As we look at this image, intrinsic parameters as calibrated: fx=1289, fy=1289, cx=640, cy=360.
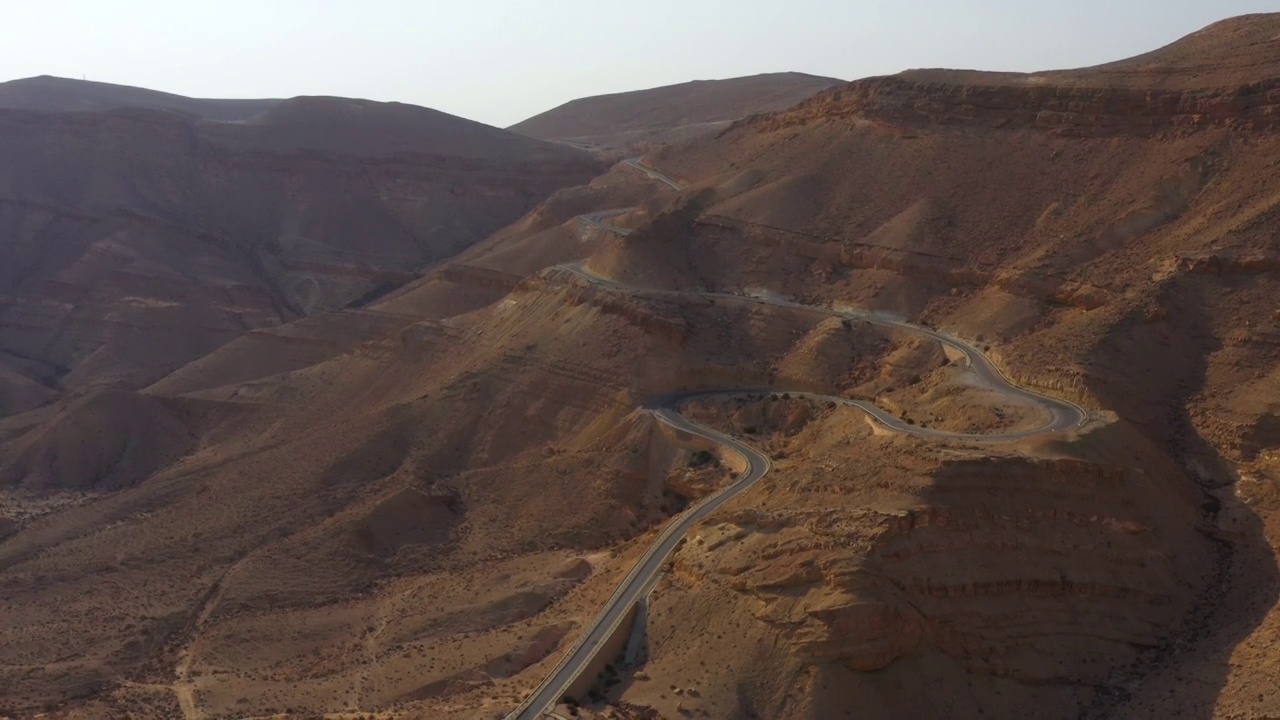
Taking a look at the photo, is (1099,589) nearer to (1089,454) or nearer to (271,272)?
(1089,454)

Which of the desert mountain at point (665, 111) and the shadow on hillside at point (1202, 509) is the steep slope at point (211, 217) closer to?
the desert mountain at point (665, 111)

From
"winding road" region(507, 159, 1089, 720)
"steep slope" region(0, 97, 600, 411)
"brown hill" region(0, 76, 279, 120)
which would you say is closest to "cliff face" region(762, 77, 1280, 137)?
"winding road" region(507, 159, 1089, 720)

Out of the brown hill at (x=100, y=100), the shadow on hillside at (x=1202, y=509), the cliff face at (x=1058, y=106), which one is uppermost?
the brown hill at (x=100, y=100)

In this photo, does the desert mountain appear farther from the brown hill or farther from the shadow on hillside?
the shadow on hillside

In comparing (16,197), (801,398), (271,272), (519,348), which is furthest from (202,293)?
(801,398)

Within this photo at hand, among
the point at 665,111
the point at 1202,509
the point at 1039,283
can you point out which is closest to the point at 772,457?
the point at 1039,283

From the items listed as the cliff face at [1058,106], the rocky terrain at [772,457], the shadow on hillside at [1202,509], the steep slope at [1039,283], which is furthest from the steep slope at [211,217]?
the shadow on hillside at [1202,509]
